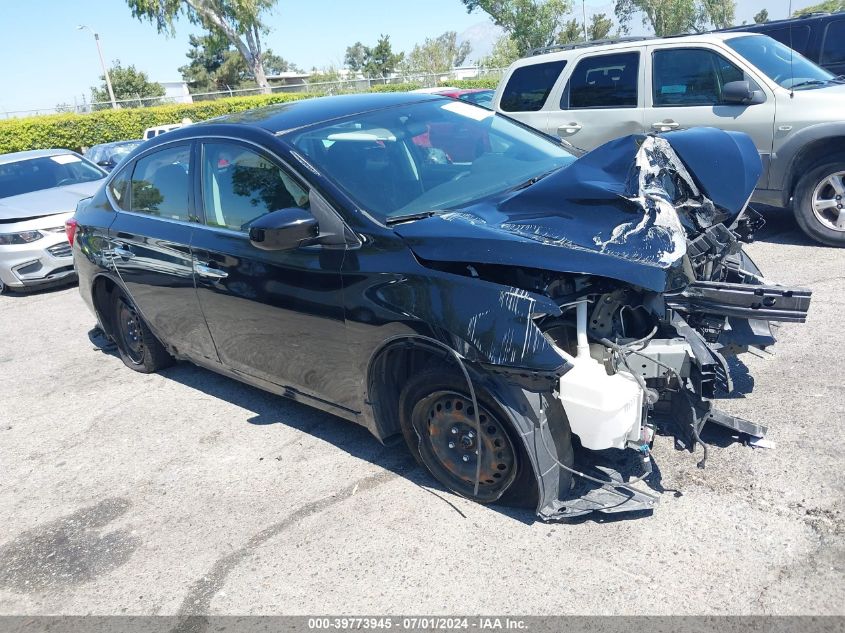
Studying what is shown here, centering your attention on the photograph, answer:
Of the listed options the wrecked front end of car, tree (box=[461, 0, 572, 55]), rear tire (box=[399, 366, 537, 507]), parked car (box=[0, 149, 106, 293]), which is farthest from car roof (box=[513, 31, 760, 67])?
tree (box=[461, 0, 572, 55])

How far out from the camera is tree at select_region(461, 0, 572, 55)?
4181 cm

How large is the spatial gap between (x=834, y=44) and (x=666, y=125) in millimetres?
4093

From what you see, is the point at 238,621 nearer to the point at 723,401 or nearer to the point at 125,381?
the point at 723,401

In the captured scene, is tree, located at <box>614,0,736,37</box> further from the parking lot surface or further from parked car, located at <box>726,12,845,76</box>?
the parking lot surface

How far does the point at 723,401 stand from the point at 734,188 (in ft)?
3.97

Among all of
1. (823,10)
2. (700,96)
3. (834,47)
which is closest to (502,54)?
(823,10)

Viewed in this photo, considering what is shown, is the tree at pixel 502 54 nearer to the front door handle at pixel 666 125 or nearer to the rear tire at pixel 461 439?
the front door handle at pixel 666 125

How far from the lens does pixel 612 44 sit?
7.44 m

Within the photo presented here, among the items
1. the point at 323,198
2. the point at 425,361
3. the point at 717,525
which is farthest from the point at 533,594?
the point at 323,198

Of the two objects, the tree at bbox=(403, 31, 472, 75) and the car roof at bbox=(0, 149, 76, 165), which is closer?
the car roof at bbox=(0, 149, 76, 165)

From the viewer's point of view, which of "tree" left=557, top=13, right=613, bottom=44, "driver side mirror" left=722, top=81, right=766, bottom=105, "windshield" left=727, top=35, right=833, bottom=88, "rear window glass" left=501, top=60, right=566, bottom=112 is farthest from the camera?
"tree" left=557, top=13, right=613, bottom=44

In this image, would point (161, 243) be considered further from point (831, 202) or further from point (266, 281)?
point (831, 202)

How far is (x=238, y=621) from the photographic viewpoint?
282cm

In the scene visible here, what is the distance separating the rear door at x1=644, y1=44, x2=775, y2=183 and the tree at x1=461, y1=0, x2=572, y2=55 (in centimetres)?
3698
